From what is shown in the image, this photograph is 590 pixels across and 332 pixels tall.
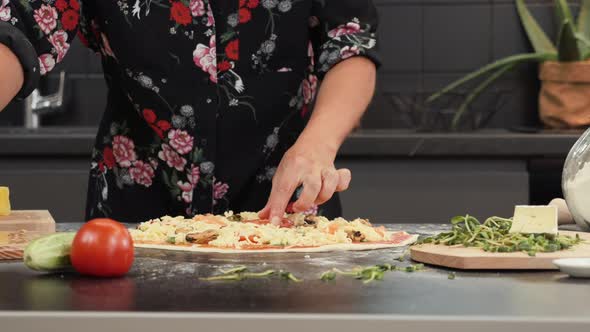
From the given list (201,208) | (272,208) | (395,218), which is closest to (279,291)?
(272,208)

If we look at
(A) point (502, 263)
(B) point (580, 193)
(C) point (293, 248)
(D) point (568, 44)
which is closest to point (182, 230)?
(C) point (293, 248)

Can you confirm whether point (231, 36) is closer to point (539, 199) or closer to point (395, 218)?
point (395, 218)

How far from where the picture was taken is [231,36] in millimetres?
2049

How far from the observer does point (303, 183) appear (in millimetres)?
1763

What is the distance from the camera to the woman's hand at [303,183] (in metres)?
1.74

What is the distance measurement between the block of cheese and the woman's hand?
38 centimetres

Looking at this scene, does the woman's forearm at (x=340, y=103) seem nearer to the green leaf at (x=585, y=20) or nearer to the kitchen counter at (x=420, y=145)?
the kitchen counter at (x=420, y=145)

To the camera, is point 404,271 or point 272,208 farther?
point 272,208

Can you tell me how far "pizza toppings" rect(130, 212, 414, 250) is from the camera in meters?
1.56

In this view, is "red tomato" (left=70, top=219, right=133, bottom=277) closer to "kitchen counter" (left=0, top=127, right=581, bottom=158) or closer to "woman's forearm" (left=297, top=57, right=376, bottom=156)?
"woman's forearm" (left=297, top=57, right=376, bottom=156)

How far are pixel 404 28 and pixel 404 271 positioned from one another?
2435 millimetres

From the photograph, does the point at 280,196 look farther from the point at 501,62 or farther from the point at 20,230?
the point at 501,62

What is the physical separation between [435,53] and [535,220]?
7.39 feet

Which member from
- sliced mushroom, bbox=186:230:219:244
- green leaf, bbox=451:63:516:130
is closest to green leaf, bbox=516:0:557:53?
green leaf, bbox=451:63:516:130
